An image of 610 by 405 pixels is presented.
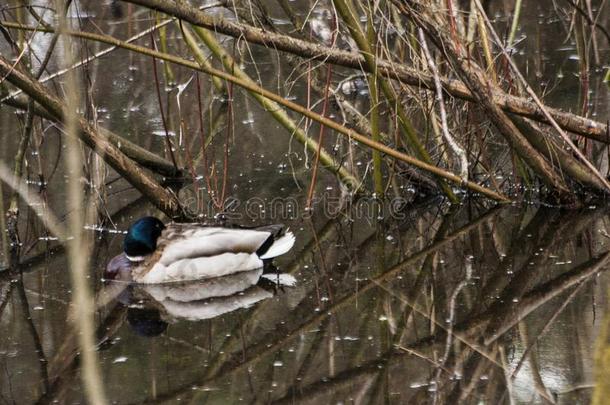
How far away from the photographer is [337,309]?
552 cm

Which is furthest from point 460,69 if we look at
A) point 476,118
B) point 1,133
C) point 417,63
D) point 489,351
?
point 1,133

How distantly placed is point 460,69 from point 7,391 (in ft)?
9.84

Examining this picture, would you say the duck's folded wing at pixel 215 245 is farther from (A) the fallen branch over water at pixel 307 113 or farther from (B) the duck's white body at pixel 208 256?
(A) the fallen branch over water at pixel 307 113

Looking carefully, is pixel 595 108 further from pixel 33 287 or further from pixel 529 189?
pixel 33 287

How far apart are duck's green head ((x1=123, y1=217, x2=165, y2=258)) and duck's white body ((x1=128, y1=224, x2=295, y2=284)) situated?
0.17ft

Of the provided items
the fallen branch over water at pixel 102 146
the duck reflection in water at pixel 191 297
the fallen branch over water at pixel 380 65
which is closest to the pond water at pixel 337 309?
the duck reflection in water at pixel 191 297

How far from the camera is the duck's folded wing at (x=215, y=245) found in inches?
247

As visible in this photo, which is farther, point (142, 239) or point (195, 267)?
point (142, 239)

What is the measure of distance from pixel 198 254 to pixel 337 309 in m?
1.12

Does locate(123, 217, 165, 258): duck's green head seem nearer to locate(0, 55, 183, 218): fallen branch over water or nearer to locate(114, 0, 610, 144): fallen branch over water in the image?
locate(0, 55, 183, 218): fallen branch over water

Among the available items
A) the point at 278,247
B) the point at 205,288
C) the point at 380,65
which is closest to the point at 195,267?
the point at 205,288

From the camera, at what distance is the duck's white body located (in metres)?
6.28

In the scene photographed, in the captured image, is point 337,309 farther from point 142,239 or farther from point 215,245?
point 142,239

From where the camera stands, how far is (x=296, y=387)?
4609 millimetres
